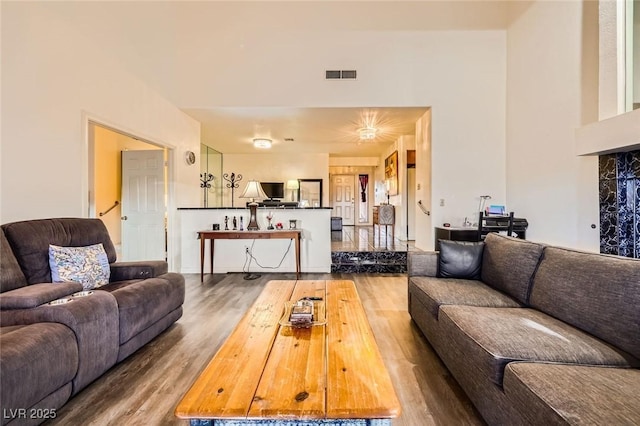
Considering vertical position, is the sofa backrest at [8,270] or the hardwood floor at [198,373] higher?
the sofa backrest at [8,270]

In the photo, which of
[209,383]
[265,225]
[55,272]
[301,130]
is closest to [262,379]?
[209,383]

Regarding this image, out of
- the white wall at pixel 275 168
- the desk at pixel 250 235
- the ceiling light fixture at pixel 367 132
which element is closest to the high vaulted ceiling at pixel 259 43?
the ceiling light fixture at pixel 367 132

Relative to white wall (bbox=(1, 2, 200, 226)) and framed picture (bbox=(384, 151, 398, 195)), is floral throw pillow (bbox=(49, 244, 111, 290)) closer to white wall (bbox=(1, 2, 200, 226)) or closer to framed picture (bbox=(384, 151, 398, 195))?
white wall (bbox=(1, 2, 200, 226))

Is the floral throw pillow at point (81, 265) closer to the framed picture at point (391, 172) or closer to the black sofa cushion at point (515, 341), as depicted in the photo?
the black sofa cushion at point (515, 341)

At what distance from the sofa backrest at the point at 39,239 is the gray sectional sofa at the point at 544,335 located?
2868 millimetres

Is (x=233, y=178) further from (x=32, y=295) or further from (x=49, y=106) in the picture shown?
(x=32, y=295)

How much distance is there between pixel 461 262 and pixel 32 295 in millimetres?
3155

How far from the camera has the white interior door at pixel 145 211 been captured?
471 centimetres

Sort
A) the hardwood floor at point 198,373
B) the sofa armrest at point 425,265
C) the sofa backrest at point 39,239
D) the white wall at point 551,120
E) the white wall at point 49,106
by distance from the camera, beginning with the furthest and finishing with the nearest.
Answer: the white wall at point 551,120, the sofa armrest at point 425,265, the white wall at point 49,106, the sofa backrest at point 39,239, the hardwood floor at point 198,373

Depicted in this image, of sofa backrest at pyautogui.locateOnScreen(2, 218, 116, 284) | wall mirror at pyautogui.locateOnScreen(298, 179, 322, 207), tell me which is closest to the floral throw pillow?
sofa backrest at pyautogui.locateOnScreen(2, 218, 116, 284)

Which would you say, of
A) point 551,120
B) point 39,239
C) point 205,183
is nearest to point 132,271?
point 39,239

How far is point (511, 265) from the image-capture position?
A: 87.0 inches

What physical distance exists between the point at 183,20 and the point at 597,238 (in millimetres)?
6378

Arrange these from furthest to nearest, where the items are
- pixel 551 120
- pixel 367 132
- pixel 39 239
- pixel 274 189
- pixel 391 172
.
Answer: pixel 274 189 → pixel 391 172 → pixel 367 132 → pixel 551 120 → pixel 39 239
